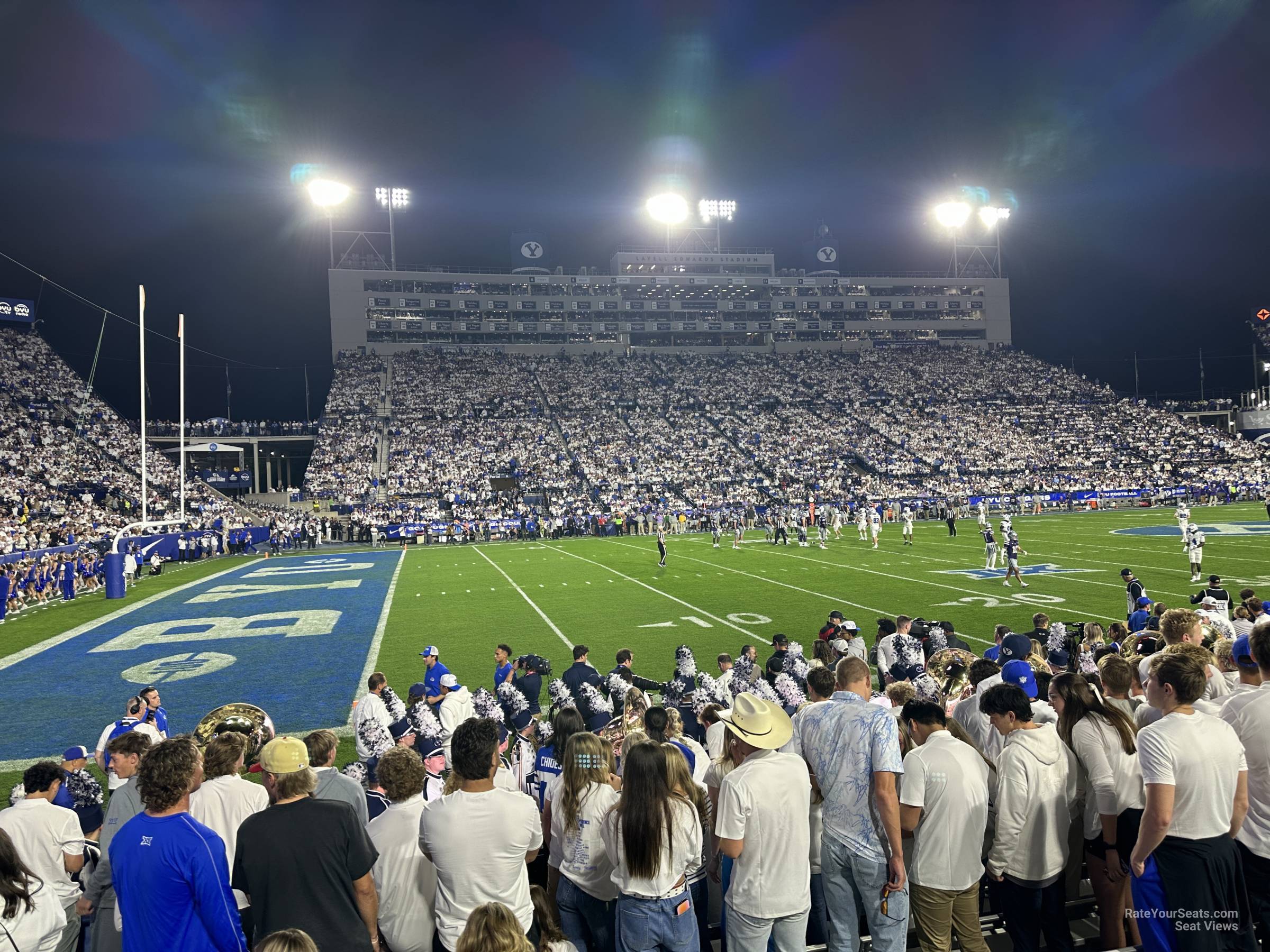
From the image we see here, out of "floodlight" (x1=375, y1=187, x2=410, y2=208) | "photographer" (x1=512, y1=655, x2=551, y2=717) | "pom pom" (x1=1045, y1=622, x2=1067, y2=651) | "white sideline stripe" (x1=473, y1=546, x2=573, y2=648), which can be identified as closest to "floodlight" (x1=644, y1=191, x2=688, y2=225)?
"floodlight" (x1=375, y1=187, x2=410, y2=208)

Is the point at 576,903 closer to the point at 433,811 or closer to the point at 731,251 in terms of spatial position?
the point at 433,811

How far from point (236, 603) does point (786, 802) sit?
22.5 meters

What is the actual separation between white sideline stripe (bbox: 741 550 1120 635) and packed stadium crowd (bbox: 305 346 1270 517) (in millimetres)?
21620

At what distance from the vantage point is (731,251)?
91.3 meters

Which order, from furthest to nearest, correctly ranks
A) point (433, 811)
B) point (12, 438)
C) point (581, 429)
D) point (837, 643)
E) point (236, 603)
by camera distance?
point (581, 429) < point (12, 438) < point (236, 603) < point (837, 643) < point (433, 811)

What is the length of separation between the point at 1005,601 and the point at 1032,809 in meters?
15.2

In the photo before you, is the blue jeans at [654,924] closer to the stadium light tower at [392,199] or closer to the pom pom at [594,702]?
the pom pom at [594,702]

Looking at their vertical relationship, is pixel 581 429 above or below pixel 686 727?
above

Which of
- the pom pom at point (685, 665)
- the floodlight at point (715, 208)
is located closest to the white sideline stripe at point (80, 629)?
the pom pom at point (685, 665)

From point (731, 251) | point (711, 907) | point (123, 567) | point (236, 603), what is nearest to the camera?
point (711, 907)

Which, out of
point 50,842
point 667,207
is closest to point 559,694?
point 50,842

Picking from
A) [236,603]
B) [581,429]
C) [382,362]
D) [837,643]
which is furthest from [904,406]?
[837,643]


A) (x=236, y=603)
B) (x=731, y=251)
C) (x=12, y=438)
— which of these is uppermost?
(x=731, y=251)

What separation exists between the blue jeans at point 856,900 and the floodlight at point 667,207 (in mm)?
83564
